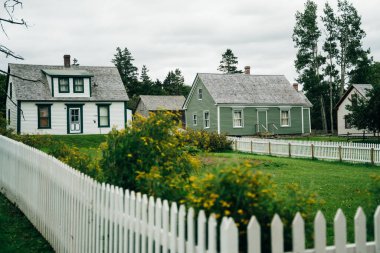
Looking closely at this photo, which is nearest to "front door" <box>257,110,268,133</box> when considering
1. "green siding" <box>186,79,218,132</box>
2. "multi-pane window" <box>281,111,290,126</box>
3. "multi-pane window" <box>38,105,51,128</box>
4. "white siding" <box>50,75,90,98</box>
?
"multi-pane window" <box>281,111,290,126</box>

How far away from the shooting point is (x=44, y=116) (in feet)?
111

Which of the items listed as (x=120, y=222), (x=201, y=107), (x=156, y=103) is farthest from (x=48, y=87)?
(x=156, y=103)

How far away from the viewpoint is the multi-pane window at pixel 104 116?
35662mm

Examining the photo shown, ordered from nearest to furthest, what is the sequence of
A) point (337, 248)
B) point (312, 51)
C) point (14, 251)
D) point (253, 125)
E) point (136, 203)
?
point (337, 248), point (136, 203), point (14, 251), point (253, 125), point (312, 51)

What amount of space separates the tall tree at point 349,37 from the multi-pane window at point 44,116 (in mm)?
37780

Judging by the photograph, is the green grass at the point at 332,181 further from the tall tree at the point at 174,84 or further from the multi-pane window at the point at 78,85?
the tall tree at the point at 174,84

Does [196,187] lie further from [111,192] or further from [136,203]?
[111,192]

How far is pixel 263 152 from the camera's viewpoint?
25703 mm

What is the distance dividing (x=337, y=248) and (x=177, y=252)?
4.85ft

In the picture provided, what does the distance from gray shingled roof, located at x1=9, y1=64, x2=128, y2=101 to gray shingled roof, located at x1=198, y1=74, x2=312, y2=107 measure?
928 cm

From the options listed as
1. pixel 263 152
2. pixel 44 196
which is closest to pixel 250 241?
pixel 44 196

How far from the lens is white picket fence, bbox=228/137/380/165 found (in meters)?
19.8

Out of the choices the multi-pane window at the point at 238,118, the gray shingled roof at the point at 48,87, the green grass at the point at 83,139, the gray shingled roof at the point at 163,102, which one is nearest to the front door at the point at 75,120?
the gray shingled roof at the point at 48,87

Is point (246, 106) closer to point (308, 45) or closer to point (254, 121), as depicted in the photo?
point (254, 121)
